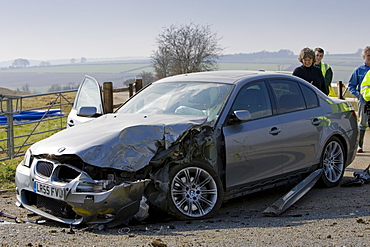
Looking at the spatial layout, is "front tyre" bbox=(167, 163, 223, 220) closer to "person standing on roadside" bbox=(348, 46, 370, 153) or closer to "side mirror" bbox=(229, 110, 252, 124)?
"side mirror" bbox=(229, 110, 252, 124)

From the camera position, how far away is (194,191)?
5773mm

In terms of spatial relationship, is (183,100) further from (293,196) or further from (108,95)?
(108,95)

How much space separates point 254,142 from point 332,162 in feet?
6.39

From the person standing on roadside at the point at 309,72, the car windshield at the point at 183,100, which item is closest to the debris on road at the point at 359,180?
the person standing on roadside at the point at 309,72

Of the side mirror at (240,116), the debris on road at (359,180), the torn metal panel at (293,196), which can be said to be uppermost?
the side mirror at (240,116)

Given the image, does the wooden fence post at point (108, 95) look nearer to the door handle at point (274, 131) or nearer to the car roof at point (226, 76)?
the car roof at point (226, 76)

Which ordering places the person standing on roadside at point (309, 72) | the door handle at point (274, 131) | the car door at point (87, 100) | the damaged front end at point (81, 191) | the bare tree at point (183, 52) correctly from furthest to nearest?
the bare tree at point (183, 52)
the person standing on roadside at point (309, 72)
the car door at point (87, 100)
the door handle at point (274, 131)
the damaged front end at point (81, 191)

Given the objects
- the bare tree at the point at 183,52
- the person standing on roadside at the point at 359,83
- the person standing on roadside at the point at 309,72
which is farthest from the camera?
the bare tree at the point at 183,52

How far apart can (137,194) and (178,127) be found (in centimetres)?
92

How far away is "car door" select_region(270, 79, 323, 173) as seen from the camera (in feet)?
22.6

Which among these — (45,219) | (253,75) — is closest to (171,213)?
(45,219)

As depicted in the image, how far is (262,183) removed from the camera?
664 cm

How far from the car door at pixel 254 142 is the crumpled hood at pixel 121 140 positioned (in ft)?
1.71

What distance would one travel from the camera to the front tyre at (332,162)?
7574 mm
